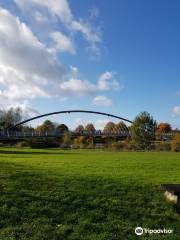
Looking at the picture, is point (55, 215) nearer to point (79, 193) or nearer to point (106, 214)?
point (106, 214)

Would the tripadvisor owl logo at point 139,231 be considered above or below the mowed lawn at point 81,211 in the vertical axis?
below

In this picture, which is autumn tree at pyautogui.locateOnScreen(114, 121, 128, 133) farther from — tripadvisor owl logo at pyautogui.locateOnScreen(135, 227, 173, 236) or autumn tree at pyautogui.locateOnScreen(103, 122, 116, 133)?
tripadvisor owl logo at pyautogui.locateOnScreen(135, 227, 173, 236)

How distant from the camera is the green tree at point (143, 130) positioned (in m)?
72.9

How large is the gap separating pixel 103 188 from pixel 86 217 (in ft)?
11.0

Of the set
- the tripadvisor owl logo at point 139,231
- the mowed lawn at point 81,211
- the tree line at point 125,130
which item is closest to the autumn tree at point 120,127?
the tree line at point 125,130

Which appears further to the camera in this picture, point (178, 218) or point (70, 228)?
point (178, 218)

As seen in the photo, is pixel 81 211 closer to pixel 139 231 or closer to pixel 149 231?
pixel 139 231

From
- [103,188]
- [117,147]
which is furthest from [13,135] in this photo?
[103,188]

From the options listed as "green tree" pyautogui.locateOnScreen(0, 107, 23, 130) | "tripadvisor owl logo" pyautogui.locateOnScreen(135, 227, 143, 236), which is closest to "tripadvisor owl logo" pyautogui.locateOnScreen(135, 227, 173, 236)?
"tripadvisor owl logo" pyautogui.locateOnScreen(135, 227, 143, 236)

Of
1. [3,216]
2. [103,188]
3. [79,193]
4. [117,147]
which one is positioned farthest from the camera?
[117,147]

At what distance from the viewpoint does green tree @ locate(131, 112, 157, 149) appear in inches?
2872

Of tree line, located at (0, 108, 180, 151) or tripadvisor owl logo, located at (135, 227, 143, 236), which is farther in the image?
tree line, located at (0, 108, 180, 151)

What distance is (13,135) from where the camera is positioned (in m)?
117

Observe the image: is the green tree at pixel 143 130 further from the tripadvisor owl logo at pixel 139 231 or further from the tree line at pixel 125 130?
the tripadvisor owl logo at pixel 139 231
